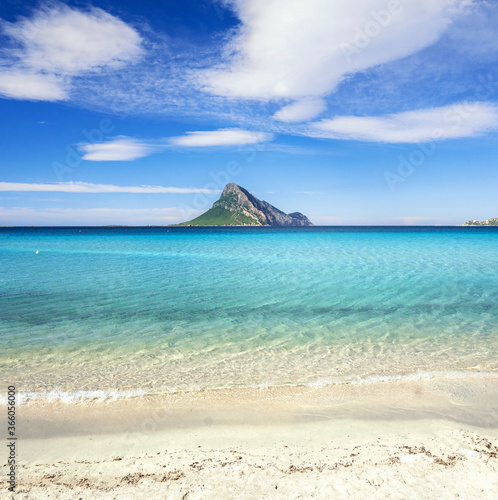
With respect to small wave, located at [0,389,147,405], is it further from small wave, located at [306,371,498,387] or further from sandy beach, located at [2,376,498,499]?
small wave, located at [306,371,498,387]

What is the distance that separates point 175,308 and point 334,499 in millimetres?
11710

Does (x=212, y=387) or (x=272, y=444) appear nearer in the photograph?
(x=272, y=444)

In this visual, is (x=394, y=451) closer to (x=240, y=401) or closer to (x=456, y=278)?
(x=240, y=401)

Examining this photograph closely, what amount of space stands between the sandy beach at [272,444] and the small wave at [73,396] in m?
0.19

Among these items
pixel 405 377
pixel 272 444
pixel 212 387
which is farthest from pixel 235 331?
pixel 272 444

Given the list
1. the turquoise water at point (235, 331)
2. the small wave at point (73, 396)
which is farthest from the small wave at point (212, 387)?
the turquoise water at point (235, 331)

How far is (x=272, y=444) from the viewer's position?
18.9 ft

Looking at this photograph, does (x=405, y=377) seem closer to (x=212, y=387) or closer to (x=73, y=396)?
(x=212, y=387)

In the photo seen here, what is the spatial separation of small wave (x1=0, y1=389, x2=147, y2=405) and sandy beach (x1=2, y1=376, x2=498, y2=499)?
193 millimetres

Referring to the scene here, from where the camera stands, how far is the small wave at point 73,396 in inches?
285

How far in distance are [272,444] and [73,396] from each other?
4.55 metres

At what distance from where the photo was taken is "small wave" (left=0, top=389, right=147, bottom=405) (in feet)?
23.7

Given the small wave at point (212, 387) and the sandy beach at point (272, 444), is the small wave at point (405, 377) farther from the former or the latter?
→ the sandy beach at point (272, 444)

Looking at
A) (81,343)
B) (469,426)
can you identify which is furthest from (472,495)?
(81,343)
